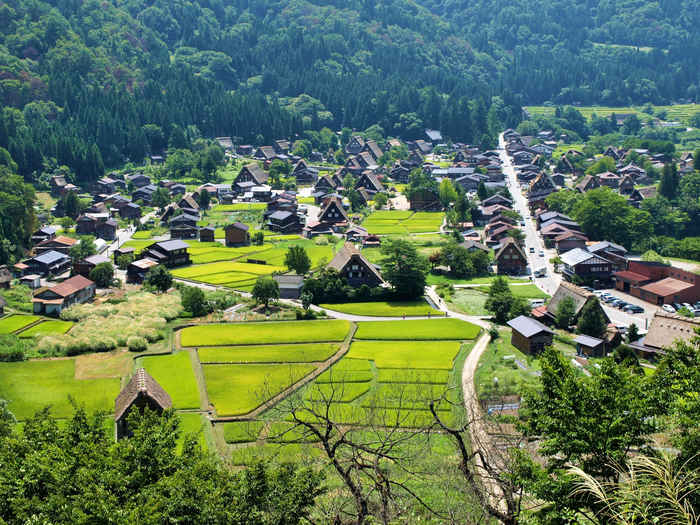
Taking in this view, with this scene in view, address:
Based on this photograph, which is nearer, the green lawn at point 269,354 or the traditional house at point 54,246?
the green lawn at point 269,354

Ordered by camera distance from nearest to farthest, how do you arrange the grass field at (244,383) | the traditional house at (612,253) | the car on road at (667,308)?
the grass field at (244,383) → the car on road at (667,308) → the traditional house at (612,253)

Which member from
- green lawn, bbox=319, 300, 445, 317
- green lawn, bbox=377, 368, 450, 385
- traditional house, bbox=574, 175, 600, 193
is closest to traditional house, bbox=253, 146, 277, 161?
traditional house, bbox=574, 175, 600, 193

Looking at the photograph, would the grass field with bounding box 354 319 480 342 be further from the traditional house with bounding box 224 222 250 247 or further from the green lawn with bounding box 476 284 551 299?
the traditional house with bounding box 224 222 250 247

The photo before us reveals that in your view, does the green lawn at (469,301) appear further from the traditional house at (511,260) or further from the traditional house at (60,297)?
the traditional house at (60,297)

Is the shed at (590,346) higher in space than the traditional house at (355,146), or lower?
higher

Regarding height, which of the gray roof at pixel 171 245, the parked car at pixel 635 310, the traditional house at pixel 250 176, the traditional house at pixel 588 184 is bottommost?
the traditional house at pixel 250 176

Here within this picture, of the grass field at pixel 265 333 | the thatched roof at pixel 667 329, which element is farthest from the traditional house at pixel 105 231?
the thatched roof at pixel 667 329

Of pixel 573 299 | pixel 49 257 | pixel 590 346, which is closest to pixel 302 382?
pixel 590 346
